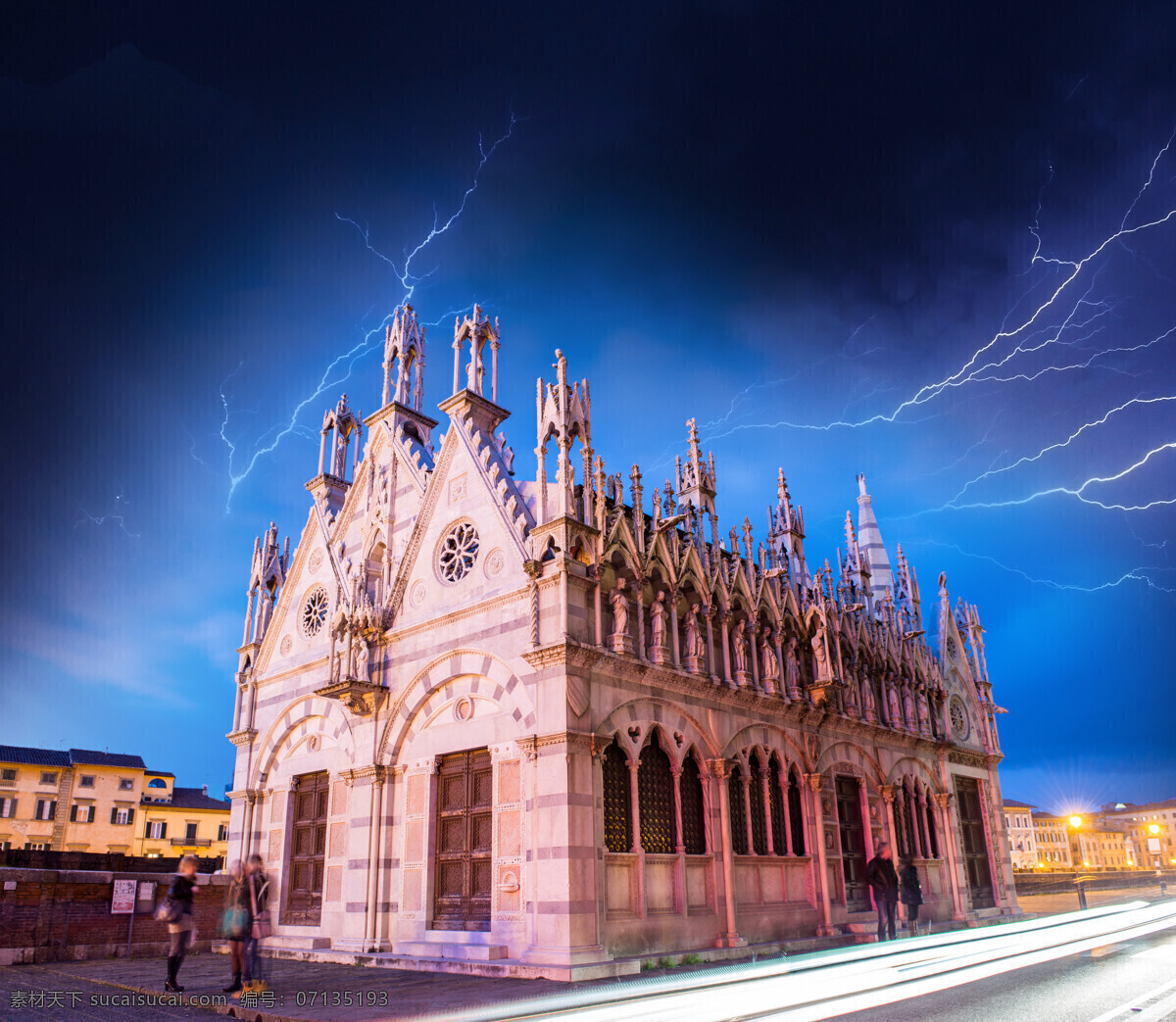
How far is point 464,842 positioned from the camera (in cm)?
1911

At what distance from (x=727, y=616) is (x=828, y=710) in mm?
5096

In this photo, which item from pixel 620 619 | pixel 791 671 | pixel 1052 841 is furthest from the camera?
pixel 1052 841

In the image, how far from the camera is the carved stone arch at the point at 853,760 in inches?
989

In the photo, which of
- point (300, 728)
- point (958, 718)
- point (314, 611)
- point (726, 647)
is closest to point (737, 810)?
point (726, 647)

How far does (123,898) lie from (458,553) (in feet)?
36.1

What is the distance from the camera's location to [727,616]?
2244 centimetres

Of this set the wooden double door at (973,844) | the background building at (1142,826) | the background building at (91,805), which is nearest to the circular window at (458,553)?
the wooden double door at (973,844)

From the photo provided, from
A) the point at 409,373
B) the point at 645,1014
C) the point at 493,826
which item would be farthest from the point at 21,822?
the point at 645,1014

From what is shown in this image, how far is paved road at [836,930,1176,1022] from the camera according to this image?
9234 mm

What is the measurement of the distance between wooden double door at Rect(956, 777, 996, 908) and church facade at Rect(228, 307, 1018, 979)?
2.34m

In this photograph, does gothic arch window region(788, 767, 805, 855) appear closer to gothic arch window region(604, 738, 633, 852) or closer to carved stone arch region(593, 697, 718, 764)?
carved stone arch region(593, 697, 718, 764)

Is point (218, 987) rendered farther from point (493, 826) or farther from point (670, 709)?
point (670, 709)

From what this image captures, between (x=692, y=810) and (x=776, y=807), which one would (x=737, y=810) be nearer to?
(x=692, y=810)

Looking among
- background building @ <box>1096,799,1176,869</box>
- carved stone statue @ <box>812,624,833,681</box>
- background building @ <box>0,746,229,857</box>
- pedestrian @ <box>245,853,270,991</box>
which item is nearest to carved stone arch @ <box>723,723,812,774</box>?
carved stone statue @ <box>812,624,833,681</box>
